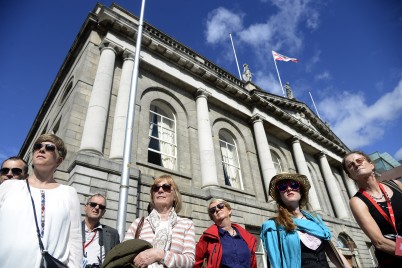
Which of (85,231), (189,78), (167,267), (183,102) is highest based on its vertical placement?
(189,78)

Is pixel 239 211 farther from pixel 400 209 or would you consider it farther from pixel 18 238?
pixel 18 238

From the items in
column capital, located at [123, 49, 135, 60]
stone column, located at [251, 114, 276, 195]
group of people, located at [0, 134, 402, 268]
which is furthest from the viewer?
stone column, located at [251, 114, 276, 195]

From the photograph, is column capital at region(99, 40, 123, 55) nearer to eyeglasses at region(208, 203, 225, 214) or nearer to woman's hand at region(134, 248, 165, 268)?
eyeglasses at region(208, 203, 225, 214)

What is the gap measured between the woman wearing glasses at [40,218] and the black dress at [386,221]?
2.58 m

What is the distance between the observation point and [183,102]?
12.5 metres

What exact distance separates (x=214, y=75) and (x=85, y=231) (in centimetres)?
1128

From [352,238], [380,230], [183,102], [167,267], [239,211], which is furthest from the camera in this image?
[352,238]

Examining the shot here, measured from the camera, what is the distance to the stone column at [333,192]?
18.0 m

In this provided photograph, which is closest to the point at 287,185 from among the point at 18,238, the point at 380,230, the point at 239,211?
the point at 380,230

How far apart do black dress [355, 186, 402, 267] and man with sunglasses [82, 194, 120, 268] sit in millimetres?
3289

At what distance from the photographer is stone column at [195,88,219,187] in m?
10.4

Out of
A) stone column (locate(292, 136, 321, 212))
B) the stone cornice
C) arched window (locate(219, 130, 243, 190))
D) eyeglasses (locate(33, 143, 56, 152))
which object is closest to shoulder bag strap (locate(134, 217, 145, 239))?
eyeglasses (locate(33, 143, 56, 152))

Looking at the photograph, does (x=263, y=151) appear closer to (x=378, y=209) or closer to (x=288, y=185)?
(x=288, y=185)

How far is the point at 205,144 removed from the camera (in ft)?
37.0
